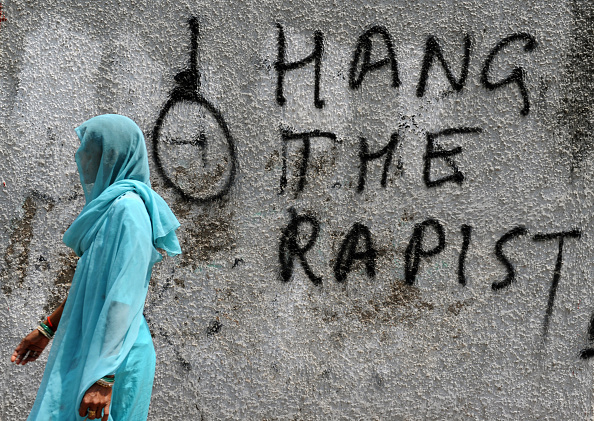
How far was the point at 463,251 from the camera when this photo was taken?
2764mm

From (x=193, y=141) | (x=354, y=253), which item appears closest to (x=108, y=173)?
(x=193, y=141)

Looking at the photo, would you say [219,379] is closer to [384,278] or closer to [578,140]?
[384,278]

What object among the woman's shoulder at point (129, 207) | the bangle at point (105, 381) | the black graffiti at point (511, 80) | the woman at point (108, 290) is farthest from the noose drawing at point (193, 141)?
the black graffiti at point (511, 80)

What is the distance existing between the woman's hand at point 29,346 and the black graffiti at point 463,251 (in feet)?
6.30

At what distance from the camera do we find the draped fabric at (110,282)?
1.72m

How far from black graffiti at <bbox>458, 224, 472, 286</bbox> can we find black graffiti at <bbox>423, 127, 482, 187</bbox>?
0.24 m

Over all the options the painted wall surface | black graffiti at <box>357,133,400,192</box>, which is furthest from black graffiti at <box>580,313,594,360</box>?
black graffiti at <box>357,133,400,192</box>

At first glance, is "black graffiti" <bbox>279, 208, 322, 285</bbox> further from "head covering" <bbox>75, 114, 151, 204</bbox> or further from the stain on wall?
the stain on wall

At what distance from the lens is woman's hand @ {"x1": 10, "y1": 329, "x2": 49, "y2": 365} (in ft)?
6.52

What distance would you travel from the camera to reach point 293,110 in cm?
273

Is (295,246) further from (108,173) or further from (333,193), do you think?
(108,173)

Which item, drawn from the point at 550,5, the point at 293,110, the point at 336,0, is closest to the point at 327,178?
A: the point at 293,110

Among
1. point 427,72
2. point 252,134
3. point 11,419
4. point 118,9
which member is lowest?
point 11,419

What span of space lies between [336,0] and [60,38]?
1386 millimetres
